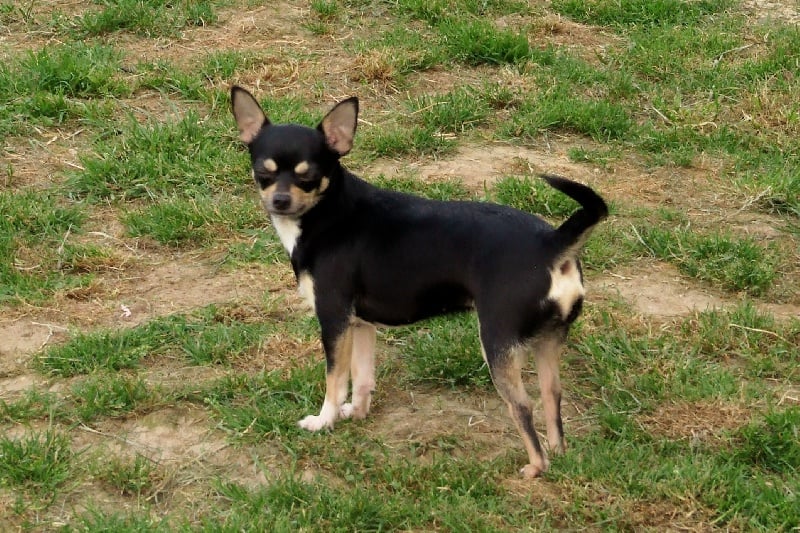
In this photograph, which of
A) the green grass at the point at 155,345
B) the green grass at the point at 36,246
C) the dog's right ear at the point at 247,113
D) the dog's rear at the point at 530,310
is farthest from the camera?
the green grass at the point at 36,246

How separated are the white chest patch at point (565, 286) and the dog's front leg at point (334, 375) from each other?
0.95 meters

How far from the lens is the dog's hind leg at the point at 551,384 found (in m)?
4.62

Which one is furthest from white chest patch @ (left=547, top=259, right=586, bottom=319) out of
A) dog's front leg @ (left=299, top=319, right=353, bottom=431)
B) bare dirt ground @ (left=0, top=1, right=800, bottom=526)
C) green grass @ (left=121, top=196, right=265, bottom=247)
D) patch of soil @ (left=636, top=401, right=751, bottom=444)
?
green grass @ (left=121, top=196, right=265, bottom=247)

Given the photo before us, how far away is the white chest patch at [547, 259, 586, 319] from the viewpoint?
4383 millimetres

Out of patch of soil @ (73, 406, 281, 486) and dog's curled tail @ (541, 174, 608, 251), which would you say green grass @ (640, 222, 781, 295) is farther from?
patch of soil @ (73, 406, 281, 486)

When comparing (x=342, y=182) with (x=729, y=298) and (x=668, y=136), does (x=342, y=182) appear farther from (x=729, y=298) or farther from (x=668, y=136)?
(x=668, y=136)

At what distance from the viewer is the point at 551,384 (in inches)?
184

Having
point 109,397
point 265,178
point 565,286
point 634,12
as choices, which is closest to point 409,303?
point 565,286

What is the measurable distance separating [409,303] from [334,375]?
0.48 m

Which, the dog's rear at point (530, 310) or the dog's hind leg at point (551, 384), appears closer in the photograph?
the dog's rear at point (530, 310)

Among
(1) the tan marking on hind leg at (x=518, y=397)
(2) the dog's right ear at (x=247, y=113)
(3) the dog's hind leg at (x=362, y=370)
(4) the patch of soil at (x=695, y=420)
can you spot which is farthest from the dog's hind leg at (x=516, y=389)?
(2) the dog's right ear at (x=247, y=113)

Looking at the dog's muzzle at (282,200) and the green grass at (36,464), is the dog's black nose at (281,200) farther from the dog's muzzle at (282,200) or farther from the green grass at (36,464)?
the green grass at (36,464)

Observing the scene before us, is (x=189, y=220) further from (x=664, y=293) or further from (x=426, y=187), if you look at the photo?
(x=664, y=293)

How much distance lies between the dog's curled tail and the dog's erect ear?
1.05 metres
